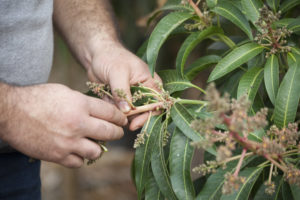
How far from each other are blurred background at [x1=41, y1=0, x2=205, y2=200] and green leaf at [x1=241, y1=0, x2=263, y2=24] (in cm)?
223

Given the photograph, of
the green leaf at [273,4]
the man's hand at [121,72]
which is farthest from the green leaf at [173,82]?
the green leaf at [273,4]

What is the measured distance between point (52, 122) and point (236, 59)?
576mm

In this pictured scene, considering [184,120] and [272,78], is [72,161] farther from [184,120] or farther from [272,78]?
[272,78]

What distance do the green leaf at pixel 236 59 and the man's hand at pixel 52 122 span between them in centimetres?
35

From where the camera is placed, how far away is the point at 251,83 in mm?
1086

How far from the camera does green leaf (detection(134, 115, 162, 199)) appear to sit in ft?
3.80

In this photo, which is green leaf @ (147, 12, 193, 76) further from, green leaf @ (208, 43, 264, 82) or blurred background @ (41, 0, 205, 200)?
blurred background @ (41, 0, 205, 200)

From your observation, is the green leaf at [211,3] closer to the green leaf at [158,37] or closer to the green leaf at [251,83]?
the green leaf at [158,37]

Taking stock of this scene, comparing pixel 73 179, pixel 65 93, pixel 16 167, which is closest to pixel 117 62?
pixel 65 93

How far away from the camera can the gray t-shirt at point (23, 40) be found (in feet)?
4.50

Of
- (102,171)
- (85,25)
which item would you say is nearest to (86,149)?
(85,25)

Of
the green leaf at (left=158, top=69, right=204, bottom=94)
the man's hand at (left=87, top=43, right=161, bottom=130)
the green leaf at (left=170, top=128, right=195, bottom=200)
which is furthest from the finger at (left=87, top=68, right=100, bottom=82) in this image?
the green leaf at (left=170, top=128, right=195, bottom=200)

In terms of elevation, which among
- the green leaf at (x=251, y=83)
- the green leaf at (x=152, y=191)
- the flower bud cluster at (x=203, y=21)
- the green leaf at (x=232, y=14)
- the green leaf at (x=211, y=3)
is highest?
the green leaf at (x=211, y=3)

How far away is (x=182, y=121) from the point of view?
109 centimetres
